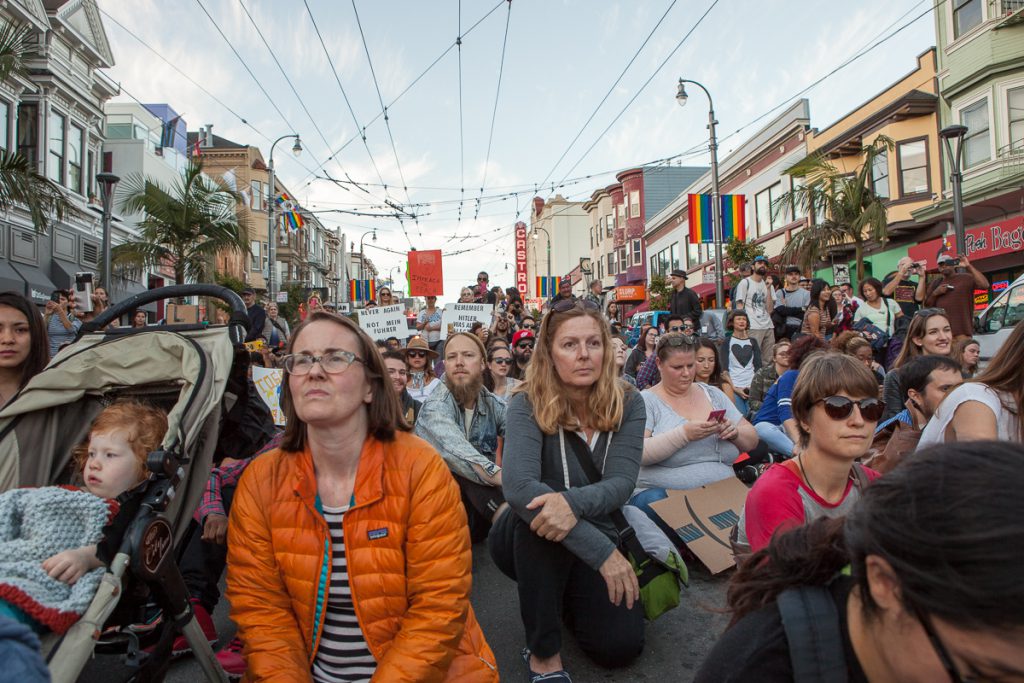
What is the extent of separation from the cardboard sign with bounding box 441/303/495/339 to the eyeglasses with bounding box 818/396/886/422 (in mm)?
7558

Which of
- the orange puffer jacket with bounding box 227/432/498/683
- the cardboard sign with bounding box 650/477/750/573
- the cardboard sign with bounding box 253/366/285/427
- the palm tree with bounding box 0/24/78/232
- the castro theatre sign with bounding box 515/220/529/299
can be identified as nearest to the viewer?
the orange puffer jacket with bounding box 227/432/498/683

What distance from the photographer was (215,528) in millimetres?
3117

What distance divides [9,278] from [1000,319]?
79.5ft

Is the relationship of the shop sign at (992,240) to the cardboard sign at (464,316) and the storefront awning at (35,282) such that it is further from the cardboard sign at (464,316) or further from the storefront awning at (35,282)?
the storefront awning at (35,282)

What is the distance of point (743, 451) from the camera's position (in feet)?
15.9

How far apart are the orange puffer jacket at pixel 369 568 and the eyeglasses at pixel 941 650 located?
1.53 meters

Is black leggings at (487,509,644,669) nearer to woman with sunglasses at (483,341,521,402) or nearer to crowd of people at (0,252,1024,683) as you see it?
crowd of people at (0,252,1024,683)

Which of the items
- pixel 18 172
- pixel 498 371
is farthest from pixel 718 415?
pixel 18 172

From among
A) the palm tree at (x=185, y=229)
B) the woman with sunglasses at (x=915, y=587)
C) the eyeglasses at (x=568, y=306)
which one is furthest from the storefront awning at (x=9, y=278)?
the woman with sunglasses at (x=915, y=587)

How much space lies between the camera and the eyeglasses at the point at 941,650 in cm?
107

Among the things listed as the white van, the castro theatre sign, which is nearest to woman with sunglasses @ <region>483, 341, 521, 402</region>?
the white van

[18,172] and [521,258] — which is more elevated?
[521,258]

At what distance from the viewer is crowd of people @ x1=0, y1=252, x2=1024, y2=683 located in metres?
1.07

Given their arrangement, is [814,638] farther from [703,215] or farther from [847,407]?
[703,215]
